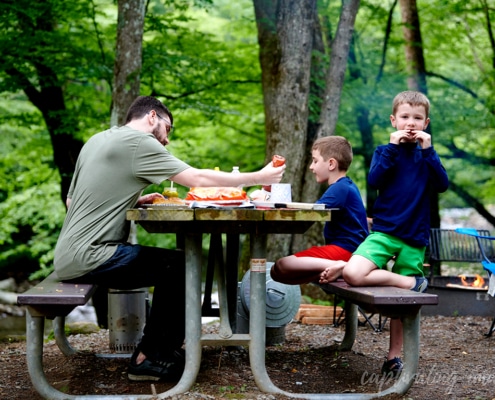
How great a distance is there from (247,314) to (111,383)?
1206mm

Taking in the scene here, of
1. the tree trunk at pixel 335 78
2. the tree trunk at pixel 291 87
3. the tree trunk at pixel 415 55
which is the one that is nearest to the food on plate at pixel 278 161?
the tree trunk at pixel 291 87

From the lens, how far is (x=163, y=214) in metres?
3.19

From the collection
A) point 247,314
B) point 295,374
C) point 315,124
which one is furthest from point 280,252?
point 295,374

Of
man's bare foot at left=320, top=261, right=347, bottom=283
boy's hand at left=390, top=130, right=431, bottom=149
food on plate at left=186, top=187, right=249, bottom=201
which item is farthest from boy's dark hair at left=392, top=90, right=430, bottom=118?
food on plate at left=186, top=187, right=249, bottom=201

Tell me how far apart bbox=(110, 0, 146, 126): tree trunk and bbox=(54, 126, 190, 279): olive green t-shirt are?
296 centimetres

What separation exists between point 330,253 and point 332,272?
0.24 metres

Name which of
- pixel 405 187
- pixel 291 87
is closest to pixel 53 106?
pixel 291 87

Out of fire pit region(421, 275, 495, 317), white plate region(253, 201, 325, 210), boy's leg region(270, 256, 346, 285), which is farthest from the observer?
fire pit region(421, 275, 495, 317)

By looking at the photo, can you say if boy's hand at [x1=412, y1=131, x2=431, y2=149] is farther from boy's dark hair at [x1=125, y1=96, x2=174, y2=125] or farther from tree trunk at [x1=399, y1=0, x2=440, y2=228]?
tree trunk at [x1=399, y1=0, x2=440, y2=228]

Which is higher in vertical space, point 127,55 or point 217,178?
point 127,55

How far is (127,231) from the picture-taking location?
12.3 feet

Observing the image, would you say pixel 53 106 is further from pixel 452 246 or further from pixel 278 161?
pixel 278 161

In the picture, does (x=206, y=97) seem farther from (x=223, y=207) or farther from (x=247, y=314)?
(x=223, y=207)

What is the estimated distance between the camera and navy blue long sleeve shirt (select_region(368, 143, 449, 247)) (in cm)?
380
